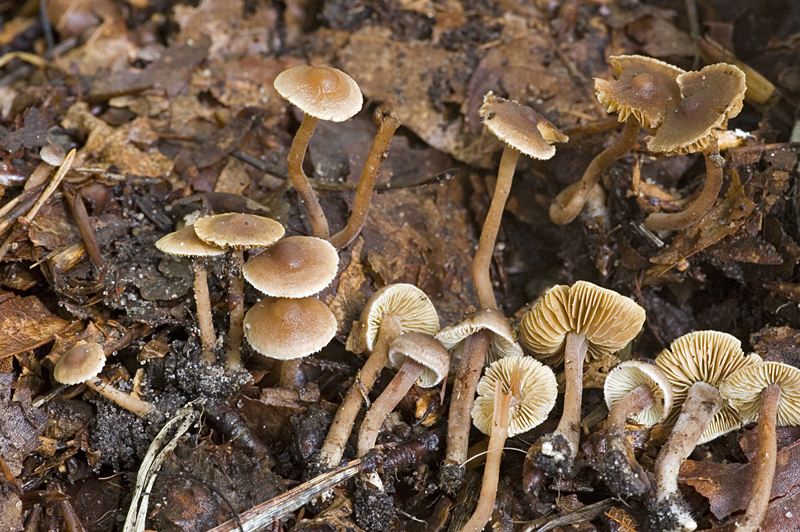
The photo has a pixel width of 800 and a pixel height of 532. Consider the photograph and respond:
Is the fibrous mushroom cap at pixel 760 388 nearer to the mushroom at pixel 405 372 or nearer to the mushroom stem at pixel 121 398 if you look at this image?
the mushroom at pixel 405 372

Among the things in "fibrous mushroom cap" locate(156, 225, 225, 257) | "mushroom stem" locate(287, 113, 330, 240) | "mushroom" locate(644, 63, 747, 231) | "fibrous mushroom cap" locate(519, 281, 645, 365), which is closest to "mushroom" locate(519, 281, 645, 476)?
"fibrous mushroom cap" locate(519, 281, 645, 365)

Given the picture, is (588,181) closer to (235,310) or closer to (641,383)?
(641,383)

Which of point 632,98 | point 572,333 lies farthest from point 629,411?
point 632,98

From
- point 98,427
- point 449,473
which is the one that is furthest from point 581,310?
point 98,427

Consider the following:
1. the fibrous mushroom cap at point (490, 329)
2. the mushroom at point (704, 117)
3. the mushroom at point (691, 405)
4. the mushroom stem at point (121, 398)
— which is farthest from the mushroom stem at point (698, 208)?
the mushroom stem at point (121, 398)

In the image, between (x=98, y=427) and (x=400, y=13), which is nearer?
(x=98, y=427)

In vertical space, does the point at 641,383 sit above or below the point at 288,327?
below

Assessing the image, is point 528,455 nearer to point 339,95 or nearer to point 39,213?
point 339,95

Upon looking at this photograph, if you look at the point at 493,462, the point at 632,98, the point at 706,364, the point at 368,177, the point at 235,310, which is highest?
the point at 632,98
